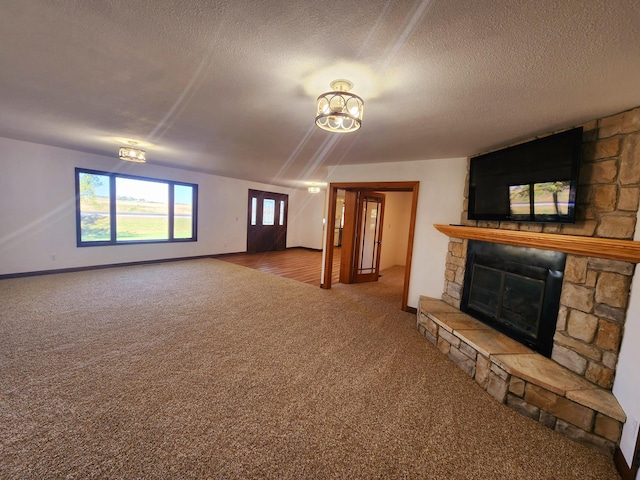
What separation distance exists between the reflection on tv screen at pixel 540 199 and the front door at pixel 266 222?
23.0ft

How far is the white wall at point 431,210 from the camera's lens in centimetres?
360

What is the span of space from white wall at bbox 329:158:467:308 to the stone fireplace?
116 centimetres

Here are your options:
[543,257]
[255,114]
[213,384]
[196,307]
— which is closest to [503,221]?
[543,257]

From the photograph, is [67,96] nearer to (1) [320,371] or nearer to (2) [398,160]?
(1) [320,371]

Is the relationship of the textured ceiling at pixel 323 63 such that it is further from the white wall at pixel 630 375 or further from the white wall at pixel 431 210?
the white wall at pixel 630 375

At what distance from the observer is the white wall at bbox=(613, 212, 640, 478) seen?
153 cm

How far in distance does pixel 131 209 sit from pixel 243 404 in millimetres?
5679

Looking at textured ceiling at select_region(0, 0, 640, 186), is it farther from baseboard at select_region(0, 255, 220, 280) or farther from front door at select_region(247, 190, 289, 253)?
front door at select_region(247, 190, 289, 253)

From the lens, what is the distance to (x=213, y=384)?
2.08 meters

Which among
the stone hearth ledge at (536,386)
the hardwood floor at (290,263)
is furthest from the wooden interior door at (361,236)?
the stone hearth ledge at (536,386)

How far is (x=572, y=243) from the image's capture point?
201 cm

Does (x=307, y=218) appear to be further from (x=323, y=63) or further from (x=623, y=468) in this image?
(x=623, y=468)

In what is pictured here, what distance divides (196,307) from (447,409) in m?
3.22

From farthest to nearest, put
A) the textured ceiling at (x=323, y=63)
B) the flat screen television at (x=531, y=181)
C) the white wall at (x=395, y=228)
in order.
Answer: the white wall at (x=395, y=228) < the flat screen television at (x=531, y=181) < the textured ceiling at (x=323, y=63)
